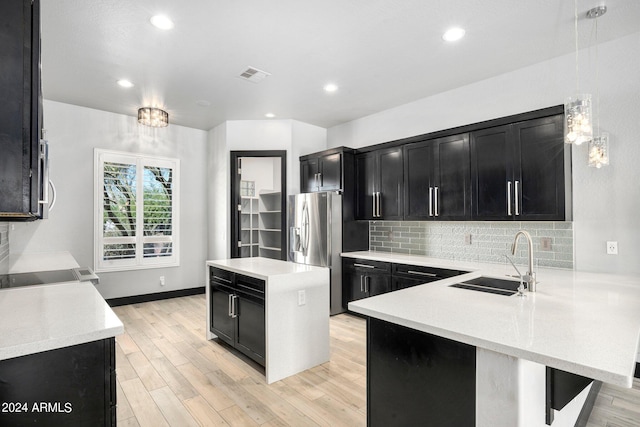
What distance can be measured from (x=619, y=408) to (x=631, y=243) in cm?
133

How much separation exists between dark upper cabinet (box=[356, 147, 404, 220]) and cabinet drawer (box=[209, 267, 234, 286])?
2.16m

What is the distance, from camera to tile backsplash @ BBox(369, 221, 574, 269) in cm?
321

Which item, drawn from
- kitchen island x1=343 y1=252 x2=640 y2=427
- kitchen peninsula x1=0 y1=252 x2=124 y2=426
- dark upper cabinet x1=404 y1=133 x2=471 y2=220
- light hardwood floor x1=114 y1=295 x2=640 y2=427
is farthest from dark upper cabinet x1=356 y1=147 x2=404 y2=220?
kitchen peninsula x1=0 y1=252 x2=124 y2=426

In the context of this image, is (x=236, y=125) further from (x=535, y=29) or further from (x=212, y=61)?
(x=535, y=29)

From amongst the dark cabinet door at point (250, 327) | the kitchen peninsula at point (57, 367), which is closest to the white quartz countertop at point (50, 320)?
the kitchen peninsula at point (57, 367)

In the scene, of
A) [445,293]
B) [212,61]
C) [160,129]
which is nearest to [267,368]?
[445,293]

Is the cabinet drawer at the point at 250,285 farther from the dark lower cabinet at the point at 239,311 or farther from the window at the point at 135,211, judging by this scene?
the window at the point at 135,211

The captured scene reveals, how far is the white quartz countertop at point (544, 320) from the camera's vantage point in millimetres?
1086

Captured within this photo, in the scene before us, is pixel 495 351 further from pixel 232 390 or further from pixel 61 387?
pixel 232 390

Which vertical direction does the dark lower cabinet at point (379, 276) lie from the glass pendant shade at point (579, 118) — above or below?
below

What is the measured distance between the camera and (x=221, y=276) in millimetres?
3377

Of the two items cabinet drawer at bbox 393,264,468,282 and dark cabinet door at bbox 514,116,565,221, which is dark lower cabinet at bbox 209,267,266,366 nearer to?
cabinet drawer at bbox 393,264,468,282

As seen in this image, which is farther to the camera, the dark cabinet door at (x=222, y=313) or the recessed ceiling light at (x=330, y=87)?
the recessed ceiling light at (x=330, y=87)

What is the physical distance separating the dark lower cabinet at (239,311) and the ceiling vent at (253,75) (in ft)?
6.96
